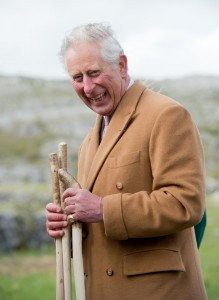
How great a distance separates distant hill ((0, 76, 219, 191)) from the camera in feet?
90.8

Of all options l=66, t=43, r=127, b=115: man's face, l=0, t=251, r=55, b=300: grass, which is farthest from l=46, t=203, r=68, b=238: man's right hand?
l=0, t=251, r=55, b=300: grass

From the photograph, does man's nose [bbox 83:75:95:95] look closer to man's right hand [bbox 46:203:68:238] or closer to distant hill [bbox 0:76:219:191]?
man's right hand [bbox 46:203:68:238]

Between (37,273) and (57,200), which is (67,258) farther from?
(37,273)

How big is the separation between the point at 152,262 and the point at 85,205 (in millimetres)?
438

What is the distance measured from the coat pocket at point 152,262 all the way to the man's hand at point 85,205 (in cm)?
27

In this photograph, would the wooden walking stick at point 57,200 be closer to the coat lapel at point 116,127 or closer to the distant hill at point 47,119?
the coat lapel at point 116,127

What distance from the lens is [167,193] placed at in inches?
119

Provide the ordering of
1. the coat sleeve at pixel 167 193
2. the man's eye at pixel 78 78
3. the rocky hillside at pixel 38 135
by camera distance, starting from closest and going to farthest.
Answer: the coat sleeve at pixel 167 193
the man's eye at pixel 78 78
the rocky hillside at pixel 38 135

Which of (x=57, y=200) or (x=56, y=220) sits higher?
(x=57, y=200)

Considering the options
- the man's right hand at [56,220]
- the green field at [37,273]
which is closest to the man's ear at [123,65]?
the man's right hand at [56,220]

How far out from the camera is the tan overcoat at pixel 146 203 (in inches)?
119

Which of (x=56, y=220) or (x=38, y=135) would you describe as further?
(x=38, y=135)

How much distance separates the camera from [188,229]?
3262 millimetres

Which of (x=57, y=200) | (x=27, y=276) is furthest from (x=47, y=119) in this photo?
(x=57, y=200)
